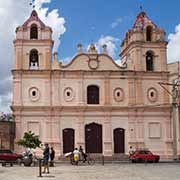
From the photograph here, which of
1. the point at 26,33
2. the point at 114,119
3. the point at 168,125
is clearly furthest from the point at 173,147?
the point at 26,33

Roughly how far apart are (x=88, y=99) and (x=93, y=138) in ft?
13.8

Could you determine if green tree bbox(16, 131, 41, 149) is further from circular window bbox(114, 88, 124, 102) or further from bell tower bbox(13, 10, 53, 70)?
circular window bbox(114, 88, 124, 102)

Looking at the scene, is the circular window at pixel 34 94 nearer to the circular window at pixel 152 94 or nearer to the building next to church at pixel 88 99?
the building next to church at pixel 88 99

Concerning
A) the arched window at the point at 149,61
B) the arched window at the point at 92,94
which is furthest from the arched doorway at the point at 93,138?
the arched window at the point at 149,61

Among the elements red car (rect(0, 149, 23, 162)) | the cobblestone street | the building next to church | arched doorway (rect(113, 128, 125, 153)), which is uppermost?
the building next to church

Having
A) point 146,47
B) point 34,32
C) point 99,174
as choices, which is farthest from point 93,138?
point 99,174

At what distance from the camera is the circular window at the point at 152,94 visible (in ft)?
171

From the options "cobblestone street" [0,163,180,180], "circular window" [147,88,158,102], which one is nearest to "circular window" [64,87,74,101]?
"circular window" [147,88,158,102]

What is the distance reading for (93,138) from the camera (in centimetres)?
5072

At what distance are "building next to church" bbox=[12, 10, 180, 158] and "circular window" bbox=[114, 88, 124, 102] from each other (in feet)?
0.35

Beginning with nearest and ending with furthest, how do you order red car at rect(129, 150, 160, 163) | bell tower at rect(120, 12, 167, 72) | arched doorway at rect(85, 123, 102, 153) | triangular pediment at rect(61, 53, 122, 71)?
red car at rect(129, 150, 160, 163) < arched doorway at rect(85, 123, 102, 153) < triangular pediment at rect(61, 53, 122, 71) < bell tower at rect(120, 12, 167, 72)

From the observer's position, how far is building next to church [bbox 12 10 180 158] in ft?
164

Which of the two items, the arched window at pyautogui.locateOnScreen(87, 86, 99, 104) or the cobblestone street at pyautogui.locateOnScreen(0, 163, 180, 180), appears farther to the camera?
the arched window at pyautogui.locateOnScreen(87, 86, 99, 104)

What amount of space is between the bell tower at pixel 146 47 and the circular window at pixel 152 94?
2.35 m
